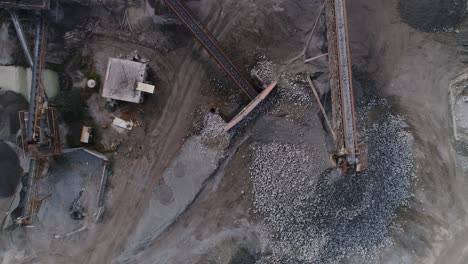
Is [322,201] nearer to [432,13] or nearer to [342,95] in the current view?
[342,95]

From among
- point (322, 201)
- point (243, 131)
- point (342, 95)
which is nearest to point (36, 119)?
point (243, 131)

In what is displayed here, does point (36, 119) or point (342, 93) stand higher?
point (342, 93)

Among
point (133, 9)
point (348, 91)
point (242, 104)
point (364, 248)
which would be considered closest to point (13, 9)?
point (133, 9)

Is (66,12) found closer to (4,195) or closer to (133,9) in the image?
(133,9)

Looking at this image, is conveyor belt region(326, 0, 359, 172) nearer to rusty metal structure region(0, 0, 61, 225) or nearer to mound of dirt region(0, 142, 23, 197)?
rusty metal structure region(0, 0, 61, 225)

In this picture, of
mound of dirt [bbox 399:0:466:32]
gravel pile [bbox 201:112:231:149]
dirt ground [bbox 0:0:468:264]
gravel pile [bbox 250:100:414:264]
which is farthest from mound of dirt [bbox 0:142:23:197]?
mound of dirt [bbox 399:0:466:32]

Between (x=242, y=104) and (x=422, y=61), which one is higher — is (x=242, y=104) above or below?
below
